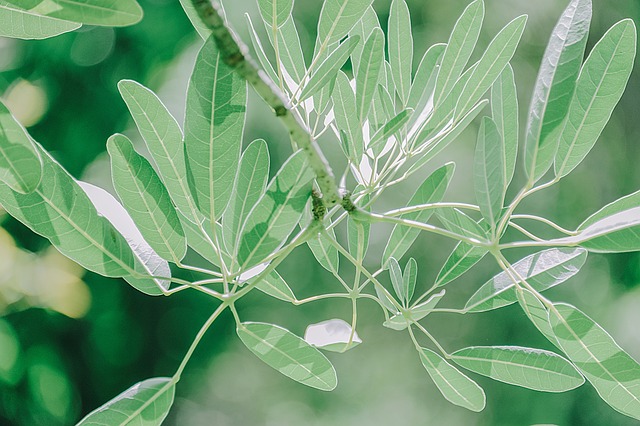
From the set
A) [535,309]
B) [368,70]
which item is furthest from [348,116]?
[535,309]

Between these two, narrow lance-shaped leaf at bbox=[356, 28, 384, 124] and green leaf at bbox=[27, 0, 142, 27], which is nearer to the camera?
green leaf at bbox=[27, 0, 142, 27]

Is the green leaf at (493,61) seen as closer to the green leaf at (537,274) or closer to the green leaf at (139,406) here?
the green leaf at (537,274)

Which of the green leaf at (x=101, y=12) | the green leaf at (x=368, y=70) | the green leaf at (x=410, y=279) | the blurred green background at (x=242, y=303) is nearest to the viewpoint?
the green leaf at (x=101, y=12)

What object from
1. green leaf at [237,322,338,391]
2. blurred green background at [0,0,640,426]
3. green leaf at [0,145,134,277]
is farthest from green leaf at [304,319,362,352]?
blurred green background at [0,0,640,426]

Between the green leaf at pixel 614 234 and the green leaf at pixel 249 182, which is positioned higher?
the green leaf at pixel 249 182

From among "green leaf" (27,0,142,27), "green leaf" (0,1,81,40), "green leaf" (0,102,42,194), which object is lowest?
"green leaf" (0,102,42,194)

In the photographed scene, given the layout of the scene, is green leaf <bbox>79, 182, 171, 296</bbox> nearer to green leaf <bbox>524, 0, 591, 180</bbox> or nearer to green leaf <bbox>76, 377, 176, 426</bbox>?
green leaf <bbox>76, 377, 176, 426</bbox>

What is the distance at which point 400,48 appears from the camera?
43cm

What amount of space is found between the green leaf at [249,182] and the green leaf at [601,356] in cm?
17

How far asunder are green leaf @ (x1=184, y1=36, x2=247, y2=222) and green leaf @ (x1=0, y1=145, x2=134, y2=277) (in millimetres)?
47

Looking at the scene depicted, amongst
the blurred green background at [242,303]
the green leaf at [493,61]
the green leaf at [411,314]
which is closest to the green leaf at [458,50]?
the green leaf at [493,61]

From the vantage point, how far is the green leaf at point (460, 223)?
0.37 m

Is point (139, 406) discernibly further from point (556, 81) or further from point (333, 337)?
point (556, 81)

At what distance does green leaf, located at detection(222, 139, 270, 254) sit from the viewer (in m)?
0.34
